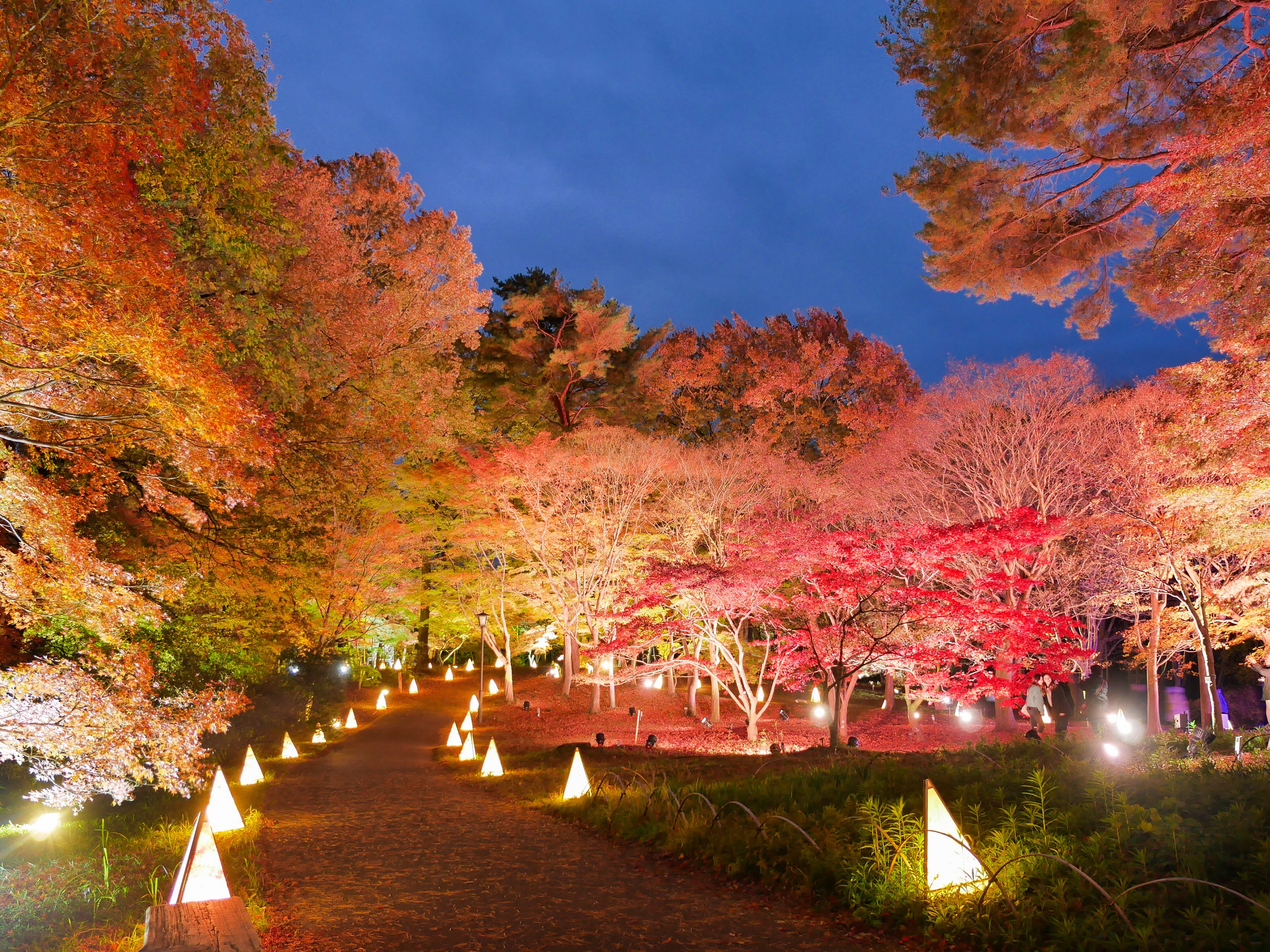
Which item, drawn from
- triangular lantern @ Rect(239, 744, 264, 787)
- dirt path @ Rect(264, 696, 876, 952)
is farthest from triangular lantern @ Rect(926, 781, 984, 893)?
triangular lantern @ Rect(239, 744, 264, 787)

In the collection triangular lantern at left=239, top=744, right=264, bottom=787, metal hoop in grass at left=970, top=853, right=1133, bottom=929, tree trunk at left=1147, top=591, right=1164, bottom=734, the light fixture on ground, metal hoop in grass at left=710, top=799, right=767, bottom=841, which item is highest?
tree trunk at left=1147, top=591, right=1164, bottom=734

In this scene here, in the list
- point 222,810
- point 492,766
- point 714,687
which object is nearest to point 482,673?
point 714,687

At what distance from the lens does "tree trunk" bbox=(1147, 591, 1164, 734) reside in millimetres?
20422

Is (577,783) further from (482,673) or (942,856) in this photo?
(482,673)

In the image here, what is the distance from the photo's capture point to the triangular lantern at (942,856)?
5195 mm

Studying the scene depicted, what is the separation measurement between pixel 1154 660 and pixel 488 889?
2202 centimetres

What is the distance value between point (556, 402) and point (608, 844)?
78.2 feet

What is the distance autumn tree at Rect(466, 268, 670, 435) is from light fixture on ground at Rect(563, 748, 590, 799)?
1987 cm

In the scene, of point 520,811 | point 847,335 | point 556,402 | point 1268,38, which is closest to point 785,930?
point 520,811

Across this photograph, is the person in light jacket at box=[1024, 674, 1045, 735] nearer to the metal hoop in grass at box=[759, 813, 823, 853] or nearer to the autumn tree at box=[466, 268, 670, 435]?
the metal hoop in grass at box=[759, 813, 823, 853]

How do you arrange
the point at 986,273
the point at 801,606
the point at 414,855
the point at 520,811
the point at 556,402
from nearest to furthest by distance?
the point at 414,855
the point at 520,811
the point at 986,273
the point at 801,606
the point at 556,402

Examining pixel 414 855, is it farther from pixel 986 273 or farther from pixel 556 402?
pixel 556 402

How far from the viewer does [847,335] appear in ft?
106

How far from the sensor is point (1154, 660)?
68.9ft
